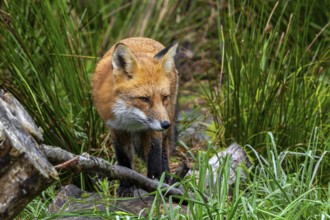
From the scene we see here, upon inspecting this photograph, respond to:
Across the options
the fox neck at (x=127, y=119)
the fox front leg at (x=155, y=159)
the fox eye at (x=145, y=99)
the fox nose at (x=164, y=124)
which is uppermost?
the fox eye at (x=145, y=99)

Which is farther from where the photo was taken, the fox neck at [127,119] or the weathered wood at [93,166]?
the fox neck at [127,119]

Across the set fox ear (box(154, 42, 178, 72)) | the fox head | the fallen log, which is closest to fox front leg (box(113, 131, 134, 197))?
the fox head

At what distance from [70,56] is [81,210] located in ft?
5.49

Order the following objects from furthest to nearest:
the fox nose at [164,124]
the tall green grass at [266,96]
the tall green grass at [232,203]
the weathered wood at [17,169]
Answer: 1. the tall green grass at [266,96]
2. the fox nose at [164,124]
3. the tall green grass at [232,203]
4. the weathered wood at [17,169]

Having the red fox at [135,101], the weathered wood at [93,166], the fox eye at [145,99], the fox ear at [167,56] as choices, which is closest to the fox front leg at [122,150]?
the red fox at [135,101]

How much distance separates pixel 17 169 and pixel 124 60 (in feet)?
6.10

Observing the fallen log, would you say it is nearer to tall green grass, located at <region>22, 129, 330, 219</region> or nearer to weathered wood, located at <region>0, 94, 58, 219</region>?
weathered wood, located at <region>0, 94, 58, 219</region>

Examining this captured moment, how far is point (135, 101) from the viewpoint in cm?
469

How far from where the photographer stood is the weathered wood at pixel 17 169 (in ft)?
9.58

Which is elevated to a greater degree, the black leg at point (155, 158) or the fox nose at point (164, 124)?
the fox nose at point (164, 124)

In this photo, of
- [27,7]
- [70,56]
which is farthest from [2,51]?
[27,7]

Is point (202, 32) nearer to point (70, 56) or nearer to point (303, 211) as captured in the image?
point (70, 56)

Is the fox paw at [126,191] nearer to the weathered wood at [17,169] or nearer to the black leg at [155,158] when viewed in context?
the black leg at [155,158]

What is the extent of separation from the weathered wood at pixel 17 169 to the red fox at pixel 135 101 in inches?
61.4
